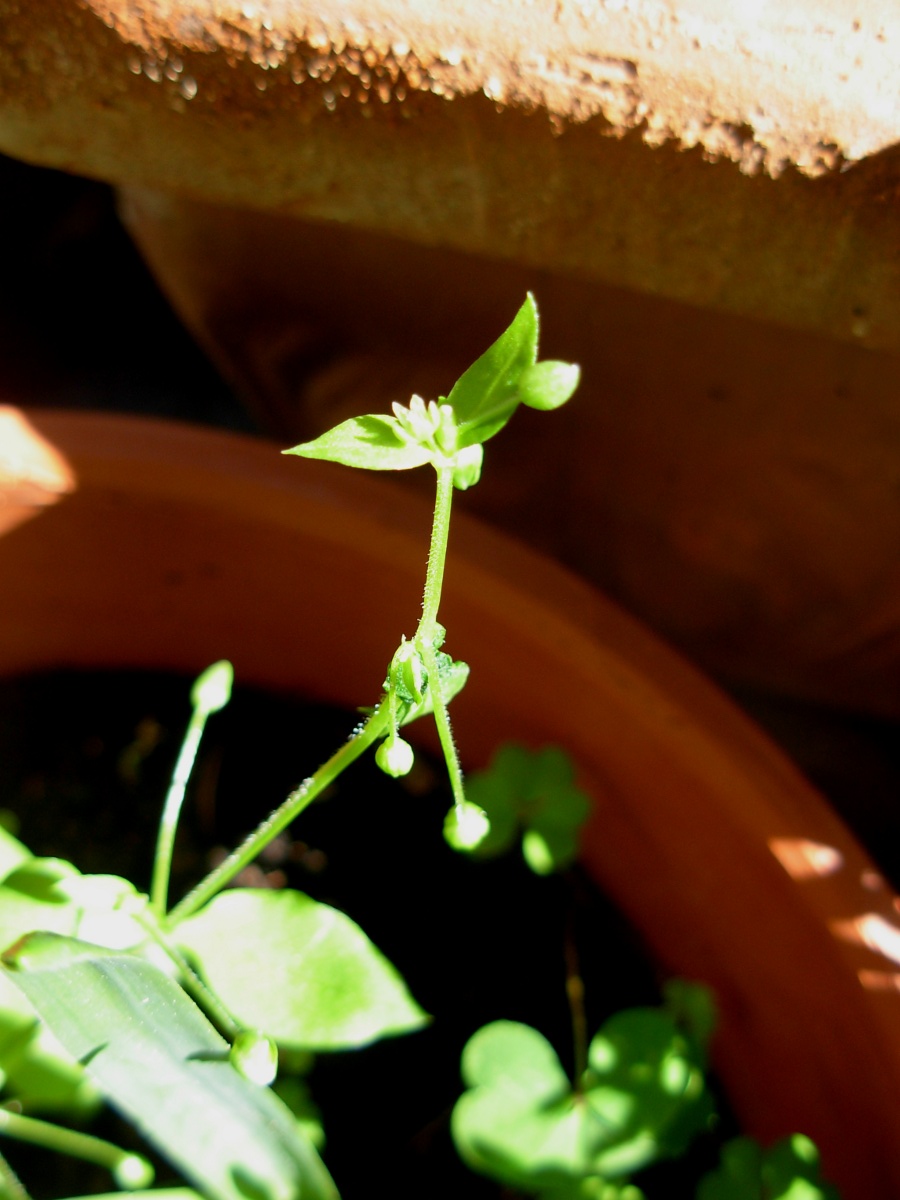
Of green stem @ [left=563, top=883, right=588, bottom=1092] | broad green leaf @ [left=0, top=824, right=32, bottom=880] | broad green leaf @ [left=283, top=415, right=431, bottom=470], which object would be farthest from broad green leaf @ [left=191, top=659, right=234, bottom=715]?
green stem @ [left=563, top=883, right=588, bottom=1092]

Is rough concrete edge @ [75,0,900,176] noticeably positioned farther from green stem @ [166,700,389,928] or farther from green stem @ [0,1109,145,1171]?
green stem @ [0,1109,145,1171]

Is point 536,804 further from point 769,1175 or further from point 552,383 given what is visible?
point 552,383

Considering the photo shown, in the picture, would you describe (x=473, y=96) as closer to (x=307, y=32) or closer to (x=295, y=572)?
(x=307, y=32)

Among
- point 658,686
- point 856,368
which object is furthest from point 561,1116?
point 856,368

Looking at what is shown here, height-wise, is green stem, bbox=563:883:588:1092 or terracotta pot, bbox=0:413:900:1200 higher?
terracotta pot, bbox=0:413:900:1200

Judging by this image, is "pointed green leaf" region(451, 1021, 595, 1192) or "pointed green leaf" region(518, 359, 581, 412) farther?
"pointed green leaf" region(451, 1021, 595, 1192)

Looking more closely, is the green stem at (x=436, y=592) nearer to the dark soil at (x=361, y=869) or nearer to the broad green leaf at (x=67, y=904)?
the broad green leaf at (x=67, y=904)

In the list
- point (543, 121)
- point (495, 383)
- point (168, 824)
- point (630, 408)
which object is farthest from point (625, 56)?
point (168, 824)
